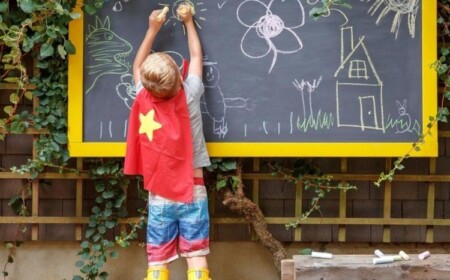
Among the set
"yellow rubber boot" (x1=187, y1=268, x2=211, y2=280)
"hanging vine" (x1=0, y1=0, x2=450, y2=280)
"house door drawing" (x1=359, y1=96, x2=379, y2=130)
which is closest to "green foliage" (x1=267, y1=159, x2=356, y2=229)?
"hanging vine" (x1=0, y1=0, x2=450, y2=280)

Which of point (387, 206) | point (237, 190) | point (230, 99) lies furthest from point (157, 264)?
point (387, 206)

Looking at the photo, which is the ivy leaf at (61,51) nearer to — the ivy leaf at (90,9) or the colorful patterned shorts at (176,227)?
the ivy leaf at (90,9)

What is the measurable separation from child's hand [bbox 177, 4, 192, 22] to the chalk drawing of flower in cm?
26

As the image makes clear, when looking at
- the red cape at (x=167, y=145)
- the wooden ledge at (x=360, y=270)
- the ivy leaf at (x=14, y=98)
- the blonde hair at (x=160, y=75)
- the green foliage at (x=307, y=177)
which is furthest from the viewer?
the green foliage at (x=307, y=177)

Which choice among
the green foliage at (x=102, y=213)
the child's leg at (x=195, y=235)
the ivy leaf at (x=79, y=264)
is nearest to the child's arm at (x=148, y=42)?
the green foliage at (x=102, y=213)

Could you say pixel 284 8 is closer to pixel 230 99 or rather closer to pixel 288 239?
pixel 230 99

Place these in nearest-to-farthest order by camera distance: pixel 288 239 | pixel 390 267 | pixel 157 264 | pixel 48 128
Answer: pixel 390 267
pixel 157 264
pixel 48 128
pixel 288 239

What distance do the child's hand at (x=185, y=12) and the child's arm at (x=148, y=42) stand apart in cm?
9

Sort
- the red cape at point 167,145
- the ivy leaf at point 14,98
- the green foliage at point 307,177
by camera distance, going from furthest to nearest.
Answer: the green foliage at point 307,177, the ivy leaf at point 14,98, the red cape at point 167,145

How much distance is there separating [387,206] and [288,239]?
580 millimetres

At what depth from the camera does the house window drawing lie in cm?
394

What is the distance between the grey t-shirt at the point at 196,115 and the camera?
3.73 meters

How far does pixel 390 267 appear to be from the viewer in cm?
328

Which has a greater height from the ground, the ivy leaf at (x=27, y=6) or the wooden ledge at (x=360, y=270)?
the ivy leaf at (x=27, y=6)
